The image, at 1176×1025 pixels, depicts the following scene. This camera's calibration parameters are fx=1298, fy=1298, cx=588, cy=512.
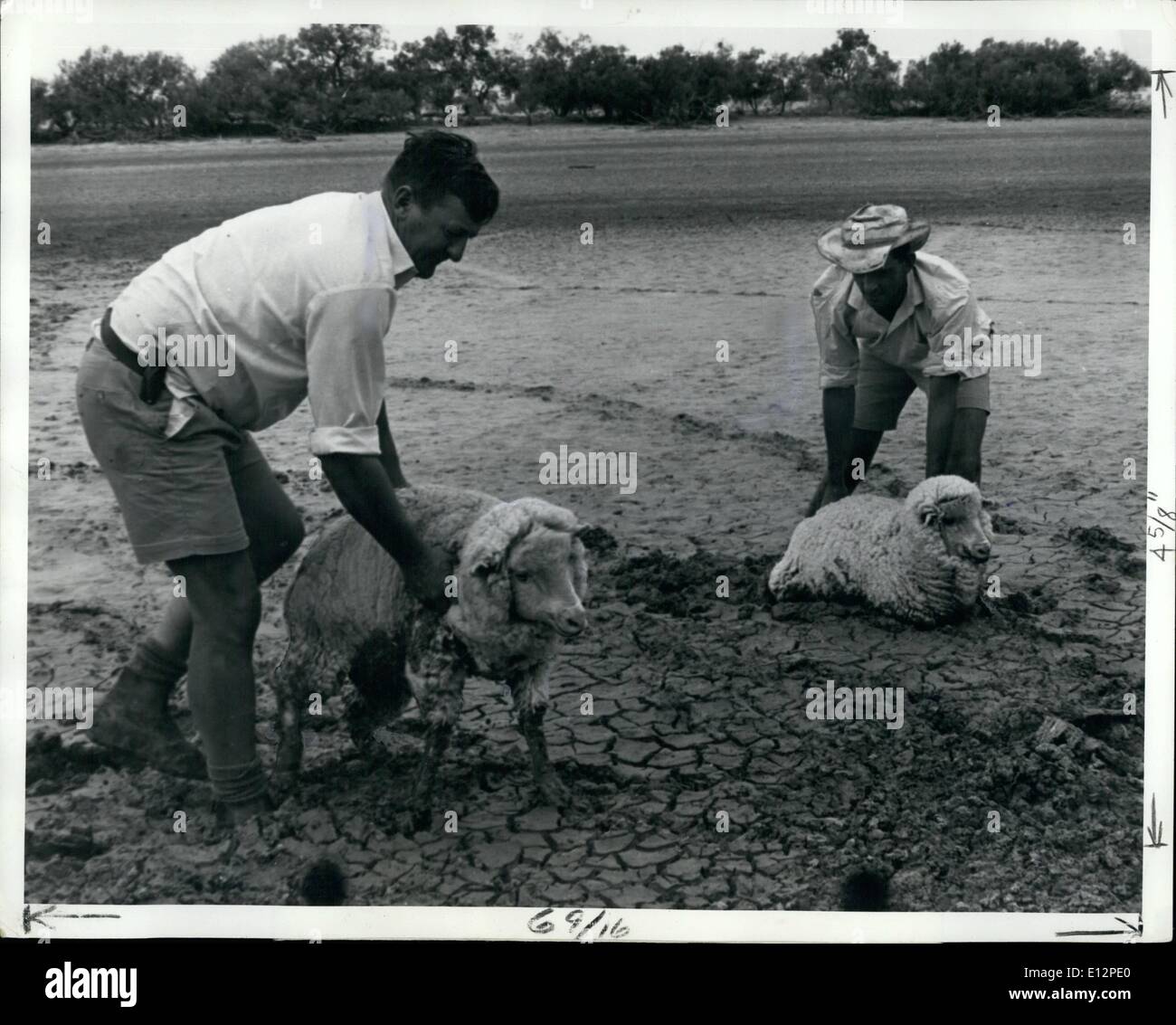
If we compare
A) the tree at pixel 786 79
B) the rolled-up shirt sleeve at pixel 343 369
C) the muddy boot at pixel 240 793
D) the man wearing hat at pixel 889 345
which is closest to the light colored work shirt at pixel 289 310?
the rolled-up shirt sleeve at pixel 343 369

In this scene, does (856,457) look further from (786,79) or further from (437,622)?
(437,622)

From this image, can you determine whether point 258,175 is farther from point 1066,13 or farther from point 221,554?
point 1066,13

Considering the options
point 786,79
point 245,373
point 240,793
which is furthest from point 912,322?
point 240,793

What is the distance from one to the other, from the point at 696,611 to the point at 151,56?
290cm

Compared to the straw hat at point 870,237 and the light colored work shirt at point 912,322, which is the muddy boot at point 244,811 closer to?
the light colored work shirt at point 912,322

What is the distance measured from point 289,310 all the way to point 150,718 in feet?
5.12

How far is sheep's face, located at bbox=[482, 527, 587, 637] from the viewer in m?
4.00

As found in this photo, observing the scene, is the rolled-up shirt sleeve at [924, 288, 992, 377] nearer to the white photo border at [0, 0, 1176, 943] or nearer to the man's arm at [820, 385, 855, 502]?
the man's arm at [820, 385, 855, 502]

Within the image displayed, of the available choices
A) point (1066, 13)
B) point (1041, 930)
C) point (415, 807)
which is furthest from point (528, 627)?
point (1066, 13)

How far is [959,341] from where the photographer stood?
4.95 meters

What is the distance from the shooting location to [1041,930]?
4473 millimetres

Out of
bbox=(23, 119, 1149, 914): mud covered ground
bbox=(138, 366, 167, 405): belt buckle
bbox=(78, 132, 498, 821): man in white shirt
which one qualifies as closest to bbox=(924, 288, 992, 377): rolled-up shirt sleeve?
bbox=(23, 119, 1149, 914): mud covered ground

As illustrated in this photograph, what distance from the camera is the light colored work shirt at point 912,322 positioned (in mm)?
4938

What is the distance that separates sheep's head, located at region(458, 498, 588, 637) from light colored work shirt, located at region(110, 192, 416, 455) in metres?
0.44
